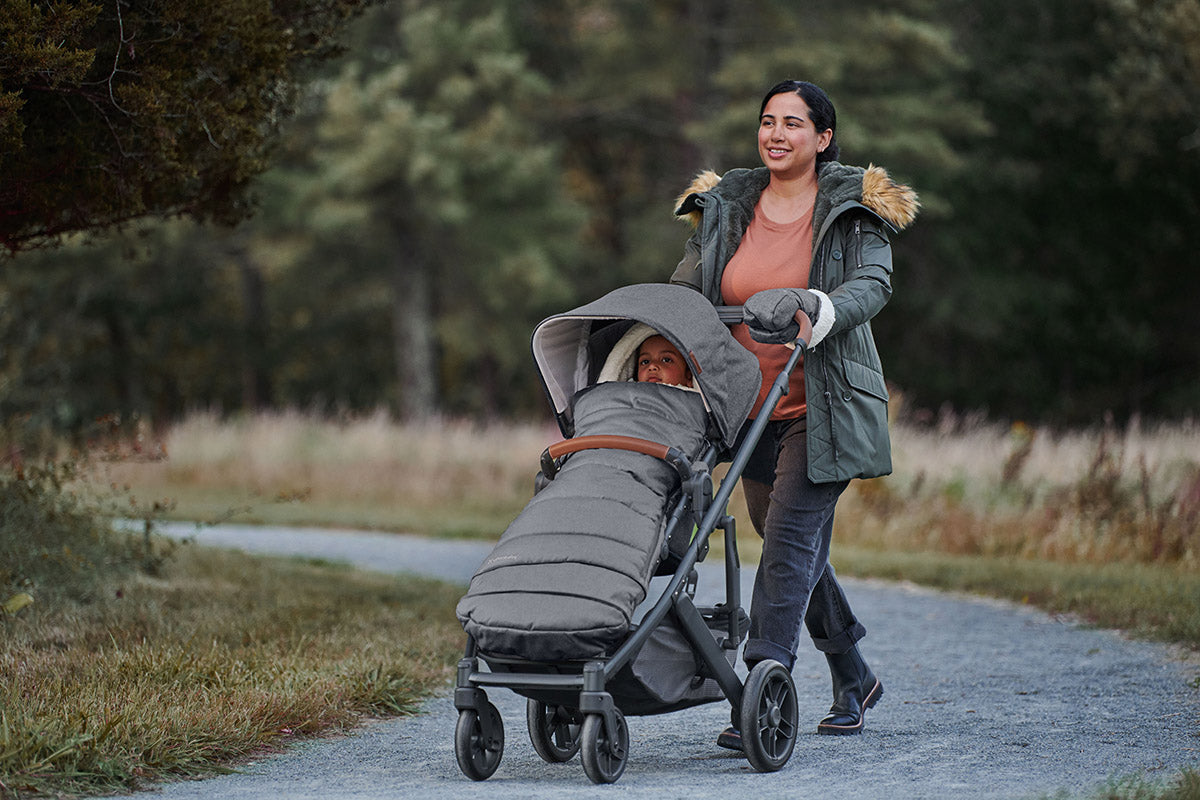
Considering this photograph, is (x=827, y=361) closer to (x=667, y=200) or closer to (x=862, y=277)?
(x=862, y=277)

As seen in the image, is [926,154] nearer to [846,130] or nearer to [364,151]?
[846,130]

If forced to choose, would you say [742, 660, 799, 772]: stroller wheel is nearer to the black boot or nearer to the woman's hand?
the black boot

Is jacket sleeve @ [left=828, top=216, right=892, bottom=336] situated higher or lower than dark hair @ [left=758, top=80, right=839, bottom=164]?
lower

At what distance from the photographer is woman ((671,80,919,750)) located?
5332mm

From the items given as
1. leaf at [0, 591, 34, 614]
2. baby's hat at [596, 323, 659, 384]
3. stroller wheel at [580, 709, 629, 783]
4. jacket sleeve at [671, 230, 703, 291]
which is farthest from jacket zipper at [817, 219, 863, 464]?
leaf at [0, 591, 34, 614]

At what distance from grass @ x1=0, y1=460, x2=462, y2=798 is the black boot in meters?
1.74

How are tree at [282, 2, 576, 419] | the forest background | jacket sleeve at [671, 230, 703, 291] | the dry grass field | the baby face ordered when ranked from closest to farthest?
the baby face < jacket sleeve at [671, 230, 703, 291] < the dry grass field < tree at [282, 2, 576, 419] < the forest background

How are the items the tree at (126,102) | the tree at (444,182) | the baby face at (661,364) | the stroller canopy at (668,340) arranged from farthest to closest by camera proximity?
the tree at (444,182) < the tree at (126,102) < the baby face at (661,364) < the stroller canopy at (668,340)

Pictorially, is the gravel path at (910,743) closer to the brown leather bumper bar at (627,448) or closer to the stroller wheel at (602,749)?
the stroller wheel at (602,749)

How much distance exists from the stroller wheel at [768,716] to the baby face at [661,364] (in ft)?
3.22

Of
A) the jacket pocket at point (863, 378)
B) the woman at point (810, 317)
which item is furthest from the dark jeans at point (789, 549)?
the jacket pocket at point (863, 378)

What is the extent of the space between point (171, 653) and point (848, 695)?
271 cm

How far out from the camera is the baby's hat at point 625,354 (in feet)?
17.3

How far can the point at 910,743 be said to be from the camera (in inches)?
218
